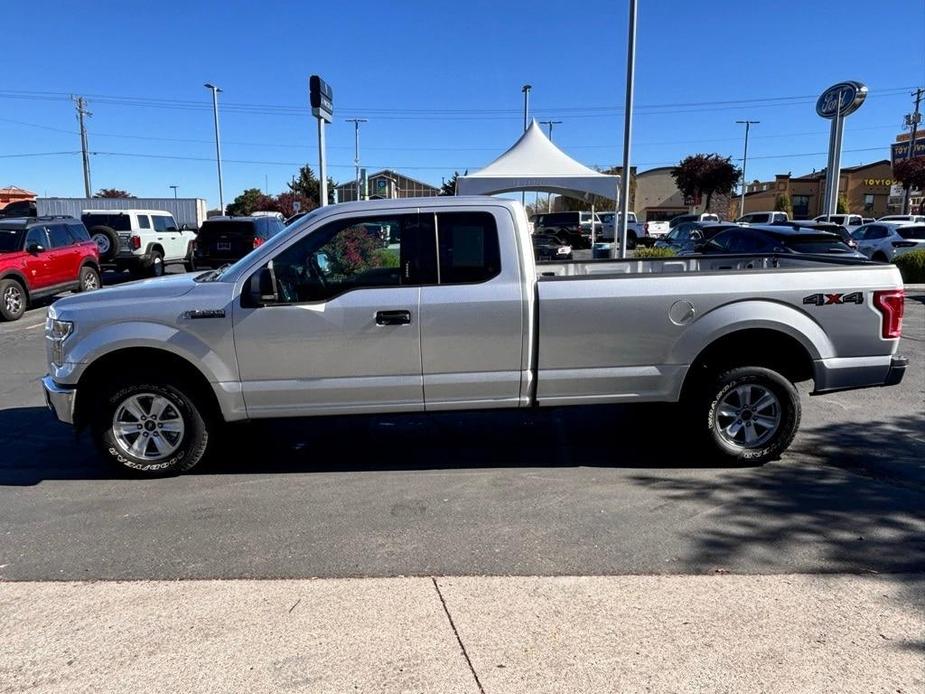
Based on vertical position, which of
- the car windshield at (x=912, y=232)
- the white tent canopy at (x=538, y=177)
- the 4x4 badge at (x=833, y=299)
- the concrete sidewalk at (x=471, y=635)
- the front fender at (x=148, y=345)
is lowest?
the concrete sidewalk at (x=471, y=635)

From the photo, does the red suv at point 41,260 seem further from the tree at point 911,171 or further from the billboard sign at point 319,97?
the tree at point 911,171

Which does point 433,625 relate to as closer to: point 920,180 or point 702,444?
point 702,444

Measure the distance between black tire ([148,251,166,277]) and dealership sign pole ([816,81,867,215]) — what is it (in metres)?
23.1

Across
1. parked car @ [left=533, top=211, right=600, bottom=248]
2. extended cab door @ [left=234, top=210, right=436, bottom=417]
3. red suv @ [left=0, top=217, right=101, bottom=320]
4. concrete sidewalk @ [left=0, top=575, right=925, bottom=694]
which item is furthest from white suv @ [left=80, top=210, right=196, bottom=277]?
concrete sidewalk @ [left=0, top=575, right=925, bottom=694]

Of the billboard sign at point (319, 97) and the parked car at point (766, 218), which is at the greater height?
the billboard sign at point (319, 97)

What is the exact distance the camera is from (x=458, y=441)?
18.8ft

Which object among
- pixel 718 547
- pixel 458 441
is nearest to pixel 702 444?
pixel 718 547

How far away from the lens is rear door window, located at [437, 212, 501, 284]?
476 centimetres

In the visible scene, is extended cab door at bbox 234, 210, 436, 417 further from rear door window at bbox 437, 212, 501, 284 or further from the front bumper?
the front bumper

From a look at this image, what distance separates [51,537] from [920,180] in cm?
5812

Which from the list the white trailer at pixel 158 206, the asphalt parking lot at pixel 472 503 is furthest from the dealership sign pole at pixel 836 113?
the white trailer at pixel 158 206

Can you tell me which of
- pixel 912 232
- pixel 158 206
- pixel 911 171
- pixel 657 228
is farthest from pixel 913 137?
pixel 158 206

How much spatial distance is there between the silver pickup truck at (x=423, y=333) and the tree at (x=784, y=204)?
60090 millimetres

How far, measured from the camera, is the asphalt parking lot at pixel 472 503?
3.70 metres
